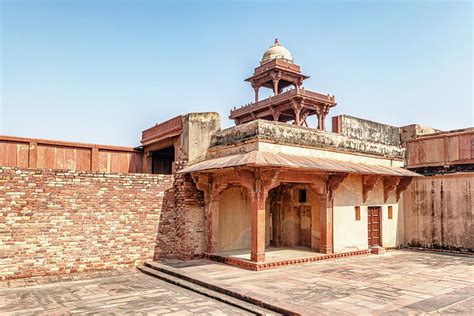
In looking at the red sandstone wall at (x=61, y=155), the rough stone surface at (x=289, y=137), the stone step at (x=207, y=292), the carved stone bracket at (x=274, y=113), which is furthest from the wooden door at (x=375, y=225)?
the red sandstone wall at (x=61, y=155)

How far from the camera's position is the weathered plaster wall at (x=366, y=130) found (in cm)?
1244

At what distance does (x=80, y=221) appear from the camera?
9453mm

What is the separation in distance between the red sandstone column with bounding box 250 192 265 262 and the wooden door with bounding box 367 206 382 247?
5.08 meters

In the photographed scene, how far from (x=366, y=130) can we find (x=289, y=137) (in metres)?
4.18

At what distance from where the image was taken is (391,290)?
7406mm

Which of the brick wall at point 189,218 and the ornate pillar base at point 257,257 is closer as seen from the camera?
the ornate pillar base at point 257,257

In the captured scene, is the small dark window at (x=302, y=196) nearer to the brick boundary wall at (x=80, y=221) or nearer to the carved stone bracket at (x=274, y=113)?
the brick boundary wall at (x=80, y=221)

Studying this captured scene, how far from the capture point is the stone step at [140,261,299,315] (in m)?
6.32

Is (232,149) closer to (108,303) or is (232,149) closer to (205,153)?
(205,153)

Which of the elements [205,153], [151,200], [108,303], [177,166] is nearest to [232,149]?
[205,153]

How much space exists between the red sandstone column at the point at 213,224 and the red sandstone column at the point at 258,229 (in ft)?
5.97

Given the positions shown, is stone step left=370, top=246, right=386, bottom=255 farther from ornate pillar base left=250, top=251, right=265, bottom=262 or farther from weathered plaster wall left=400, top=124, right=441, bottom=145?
ornate pillar base left=250, top=251, right=265, bottom=262

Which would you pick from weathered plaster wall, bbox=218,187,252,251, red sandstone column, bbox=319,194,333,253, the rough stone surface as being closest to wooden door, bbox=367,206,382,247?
the rough stone surface

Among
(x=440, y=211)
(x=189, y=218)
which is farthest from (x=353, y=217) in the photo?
(x=189, y=218)
